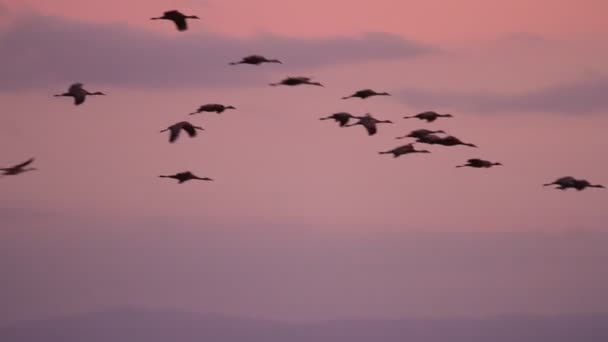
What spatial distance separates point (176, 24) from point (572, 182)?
28.7 feet

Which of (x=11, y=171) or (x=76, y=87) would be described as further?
(x=76, y=87)

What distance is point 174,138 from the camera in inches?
1230

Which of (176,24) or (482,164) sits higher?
(176,24)

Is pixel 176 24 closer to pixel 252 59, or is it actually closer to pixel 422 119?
pixel 252 59

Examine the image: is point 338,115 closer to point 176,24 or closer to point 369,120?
point 369,120

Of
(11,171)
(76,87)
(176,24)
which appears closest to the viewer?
(11,171)

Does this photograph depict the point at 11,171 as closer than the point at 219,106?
Yes

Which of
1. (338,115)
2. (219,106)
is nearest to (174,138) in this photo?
(219,106)

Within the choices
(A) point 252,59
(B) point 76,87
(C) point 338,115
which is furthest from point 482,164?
(B) point 76,87

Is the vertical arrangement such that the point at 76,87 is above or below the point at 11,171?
above

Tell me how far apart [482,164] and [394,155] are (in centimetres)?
203

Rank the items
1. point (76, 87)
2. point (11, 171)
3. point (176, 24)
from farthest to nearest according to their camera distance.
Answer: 1. point (76, 87)
2. point (176, 24)
3. point (11, 171)

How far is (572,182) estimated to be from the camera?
3094 centimetres

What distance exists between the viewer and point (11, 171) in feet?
92.9
